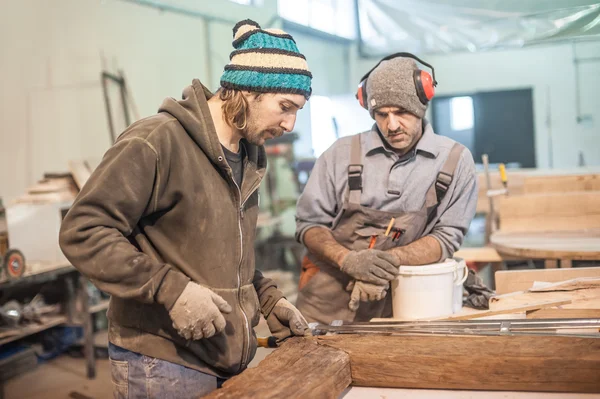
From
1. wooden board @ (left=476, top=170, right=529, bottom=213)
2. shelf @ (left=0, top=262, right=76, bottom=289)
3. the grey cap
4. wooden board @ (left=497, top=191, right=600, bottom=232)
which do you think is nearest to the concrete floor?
shelf @ (left=0, top=262, right=76, bottom=289)

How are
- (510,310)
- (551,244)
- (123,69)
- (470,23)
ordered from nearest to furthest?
(510,310)
(551,244)
(123,69)
(470,23)

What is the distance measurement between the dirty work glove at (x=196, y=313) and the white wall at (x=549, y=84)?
7.94 meters

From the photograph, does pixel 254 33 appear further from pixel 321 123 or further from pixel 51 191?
pixel 321 123

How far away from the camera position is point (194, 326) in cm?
159

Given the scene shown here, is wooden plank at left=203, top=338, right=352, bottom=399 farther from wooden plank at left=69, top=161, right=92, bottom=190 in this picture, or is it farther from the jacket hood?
wooden plank at left=69, top=161, right=92, bottom=190

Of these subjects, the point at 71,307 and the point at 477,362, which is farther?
the point at 71,307

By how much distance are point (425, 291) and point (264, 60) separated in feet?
3.46

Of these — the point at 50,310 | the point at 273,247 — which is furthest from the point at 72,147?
the point at 273,247

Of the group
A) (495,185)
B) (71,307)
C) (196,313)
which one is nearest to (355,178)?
(196,313)

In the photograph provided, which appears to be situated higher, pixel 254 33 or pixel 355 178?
pixel 254 33

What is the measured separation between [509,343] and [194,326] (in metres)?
0.94

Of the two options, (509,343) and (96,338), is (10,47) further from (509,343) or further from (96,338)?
(509,343)

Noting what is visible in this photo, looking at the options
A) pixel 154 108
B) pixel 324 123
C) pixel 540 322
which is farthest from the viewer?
pixel 324 123

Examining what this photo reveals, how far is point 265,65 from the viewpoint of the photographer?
1.79 metres
